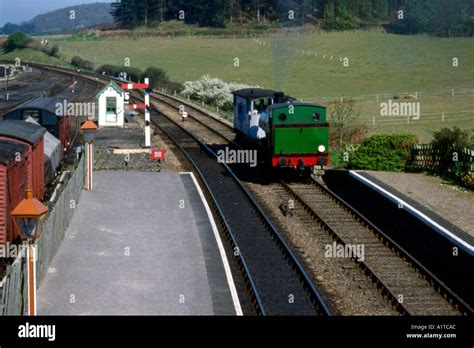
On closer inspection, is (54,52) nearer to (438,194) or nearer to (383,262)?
(438,194)

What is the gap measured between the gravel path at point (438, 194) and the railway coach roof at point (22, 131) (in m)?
11.0

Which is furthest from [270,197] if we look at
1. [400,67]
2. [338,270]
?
[400,67]

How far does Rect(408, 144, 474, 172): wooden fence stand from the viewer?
25.9 metres

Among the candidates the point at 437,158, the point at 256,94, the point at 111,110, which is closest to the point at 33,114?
the point at 256,94

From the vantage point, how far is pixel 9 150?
59.2 ft

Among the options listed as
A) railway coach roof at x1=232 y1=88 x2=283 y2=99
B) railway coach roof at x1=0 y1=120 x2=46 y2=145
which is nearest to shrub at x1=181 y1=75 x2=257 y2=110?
railway coach roof at x1=232 y1=88 x2=283 y2=99

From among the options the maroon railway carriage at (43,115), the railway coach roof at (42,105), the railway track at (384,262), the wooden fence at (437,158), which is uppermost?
the railway coach roof at (42,105)

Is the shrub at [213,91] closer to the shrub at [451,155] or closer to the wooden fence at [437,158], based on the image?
the wooden fence at [437,158]

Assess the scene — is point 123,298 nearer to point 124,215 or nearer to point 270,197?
point 124,215

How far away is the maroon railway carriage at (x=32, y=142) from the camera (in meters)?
20.0

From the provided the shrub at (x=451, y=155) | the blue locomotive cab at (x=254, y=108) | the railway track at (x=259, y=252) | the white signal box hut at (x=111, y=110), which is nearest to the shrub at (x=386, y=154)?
the shrub at (x=451, y=155)

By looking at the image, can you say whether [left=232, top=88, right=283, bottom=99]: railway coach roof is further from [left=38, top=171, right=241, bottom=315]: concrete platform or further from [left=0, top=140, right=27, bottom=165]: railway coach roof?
[left=0, top=140, right=27, bottom=165]: railway coach roof

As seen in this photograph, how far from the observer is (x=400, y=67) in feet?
261

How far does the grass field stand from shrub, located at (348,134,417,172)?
7.02m
